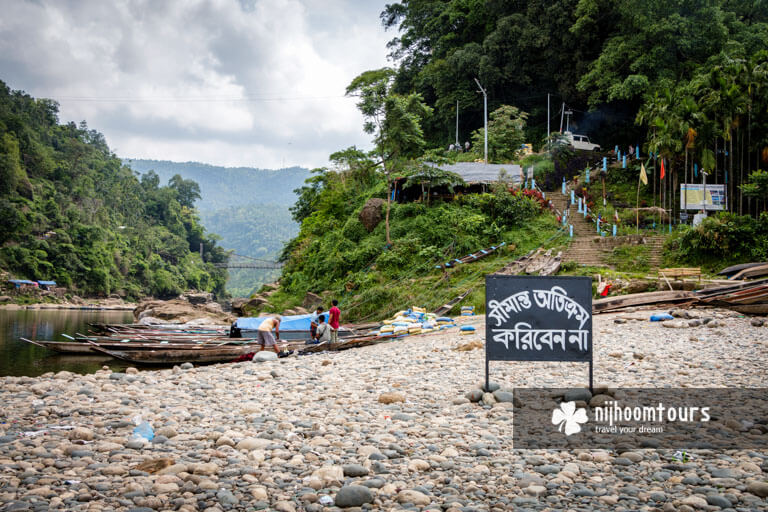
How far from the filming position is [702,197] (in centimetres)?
2619

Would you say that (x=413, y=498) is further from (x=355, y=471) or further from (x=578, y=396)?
(x=578, y=396)

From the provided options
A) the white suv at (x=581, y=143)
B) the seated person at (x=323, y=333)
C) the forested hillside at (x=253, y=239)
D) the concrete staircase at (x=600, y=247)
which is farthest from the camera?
the forested hillside at (x=253, y=239)

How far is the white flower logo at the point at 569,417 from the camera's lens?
548 cm

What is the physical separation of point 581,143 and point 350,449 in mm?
44006

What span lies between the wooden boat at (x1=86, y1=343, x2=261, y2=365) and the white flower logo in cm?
991

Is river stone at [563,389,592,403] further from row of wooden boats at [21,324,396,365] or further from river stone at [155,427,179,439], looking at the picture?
row of wooden boats at [21,324,396,365]

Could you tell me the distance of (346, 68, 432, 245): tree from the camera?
26953 mm

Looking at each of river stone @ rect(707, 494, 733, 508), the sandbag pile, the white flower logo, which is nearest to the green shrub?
the sandbag pile

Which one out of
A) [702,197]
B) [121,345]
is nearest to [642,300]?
[702,197]

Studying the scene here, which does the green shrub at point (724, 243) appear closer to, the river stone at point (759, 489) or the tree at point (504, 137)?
the tree at point (504, 137)

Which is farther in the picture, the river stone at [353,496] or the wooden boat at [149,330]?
the wooden boat at [149,330]

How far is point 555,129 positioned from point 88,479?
2013 inches

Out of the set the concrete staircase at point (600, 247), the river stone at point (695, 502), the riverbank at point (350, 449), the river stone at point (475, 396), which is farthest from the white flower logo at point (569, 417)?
the concrete staircase at point (600, 247)

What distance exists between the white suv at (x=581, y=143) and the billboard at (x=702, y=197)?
16.3 m
